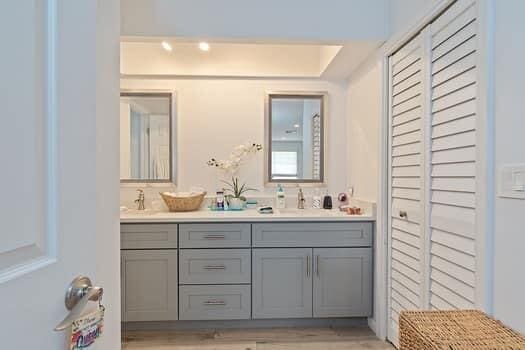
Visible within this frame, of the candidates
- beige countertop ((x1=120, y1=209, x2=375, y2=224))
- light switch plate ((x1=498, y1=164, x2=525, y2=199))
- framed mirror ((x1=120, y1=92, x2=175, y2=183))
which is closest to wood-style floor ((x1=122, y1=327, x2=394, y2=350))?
beige countertop ((x1=120, y1=209, x2=375, y2=224))

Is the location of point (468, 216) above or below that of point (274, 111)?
below

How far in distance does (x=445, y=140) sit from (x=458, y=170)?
0.18 meters

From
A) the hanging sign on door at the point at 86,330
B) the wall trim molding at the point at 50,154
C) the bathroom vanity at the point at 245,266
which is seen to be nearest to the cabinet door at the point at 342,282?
the bathroom vanity at the point at 245,266

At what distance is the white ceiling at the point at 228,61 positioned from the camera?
300cm

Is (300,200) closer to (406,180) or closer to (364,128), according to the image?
(364,128)

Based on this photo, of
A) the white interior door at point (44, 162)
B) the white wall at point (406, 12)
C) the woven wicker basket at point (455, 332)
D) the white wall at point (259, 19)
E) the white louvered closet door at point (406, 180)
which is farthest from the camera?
the white wall at point (259, 19)

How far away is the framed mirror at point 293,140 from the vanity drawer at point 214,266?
2.76 feet

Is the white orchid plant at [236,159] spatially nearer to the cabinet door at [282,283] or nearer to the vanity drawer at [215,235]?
the vanity drawer at [215,235]

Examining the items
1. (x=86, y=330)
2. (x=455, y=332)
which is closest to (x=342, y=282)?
(x=455, y=332)

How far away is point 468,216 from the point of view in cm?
148

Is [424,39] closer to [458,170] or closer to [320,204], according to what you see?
[458,170]

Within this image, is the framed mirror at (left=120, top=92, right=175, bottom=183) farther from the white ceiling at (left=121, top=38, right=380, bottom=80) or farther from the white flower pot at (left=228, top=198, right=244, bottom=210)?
the white flower pot at (left=228, top=198, right=244, bottom=210)

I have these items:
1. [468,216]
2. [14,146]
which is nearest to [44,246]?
[14,146]

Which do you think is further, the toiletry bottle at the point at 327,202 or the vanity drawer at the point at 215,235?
the toiletry bottle at the point at 327,202
